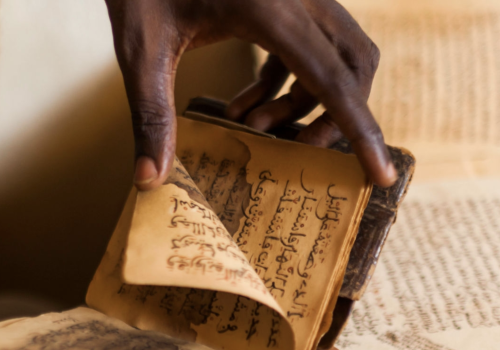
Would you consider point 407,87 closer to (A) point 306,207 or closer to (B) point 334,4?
(B) point 334,4

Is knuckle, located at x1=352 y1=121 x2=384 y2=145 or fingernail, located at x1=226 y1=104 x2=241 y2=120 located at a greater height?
fingernail, located at x1=226 y1=104 x2=241 y2=120

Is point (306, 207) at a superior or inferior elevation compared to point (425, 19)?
inferior

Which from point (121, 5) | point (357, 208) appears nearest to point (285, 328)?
point (357, 208)

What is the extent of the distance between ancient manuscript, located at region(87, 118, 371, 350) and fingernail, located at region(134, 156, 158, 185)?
0.06 feet

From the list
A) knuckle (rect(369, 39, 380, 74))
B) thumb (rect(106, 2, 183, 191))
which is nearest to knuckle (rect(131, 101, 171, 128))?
thumb (rect(106, 2, 183, 191))

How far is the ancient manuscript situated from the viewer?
40 centimetres

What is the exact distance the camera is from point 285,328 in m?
0.44

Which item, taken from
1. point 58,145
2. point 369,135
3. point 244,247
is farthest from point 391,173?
point 58,145

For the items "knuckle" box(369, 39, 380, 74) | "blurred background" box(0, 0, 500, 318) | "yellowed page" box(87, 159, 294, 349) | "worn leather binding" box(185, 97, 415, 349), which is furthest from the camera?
"blurred background" box(0, 0, 500, 318)

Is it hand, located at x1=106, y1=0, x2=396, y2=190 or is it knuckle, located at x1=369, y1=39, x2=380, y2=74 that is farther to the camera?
knuckle, located at x1=369, y1=39, x2=380, y2=74

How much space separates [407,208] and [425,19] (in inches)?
20.3

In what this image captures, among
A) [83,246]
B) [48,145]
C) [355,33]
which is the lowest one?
[83,246]

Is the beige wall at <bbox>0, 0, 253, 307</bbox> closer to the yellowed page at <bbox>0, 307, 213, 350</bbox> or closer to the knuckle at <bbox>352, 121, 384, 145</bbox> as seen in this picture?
the yellowed page at <bbox>0, 307, 213, 350</bbox>

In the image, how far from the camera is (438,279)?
726 millimetres
